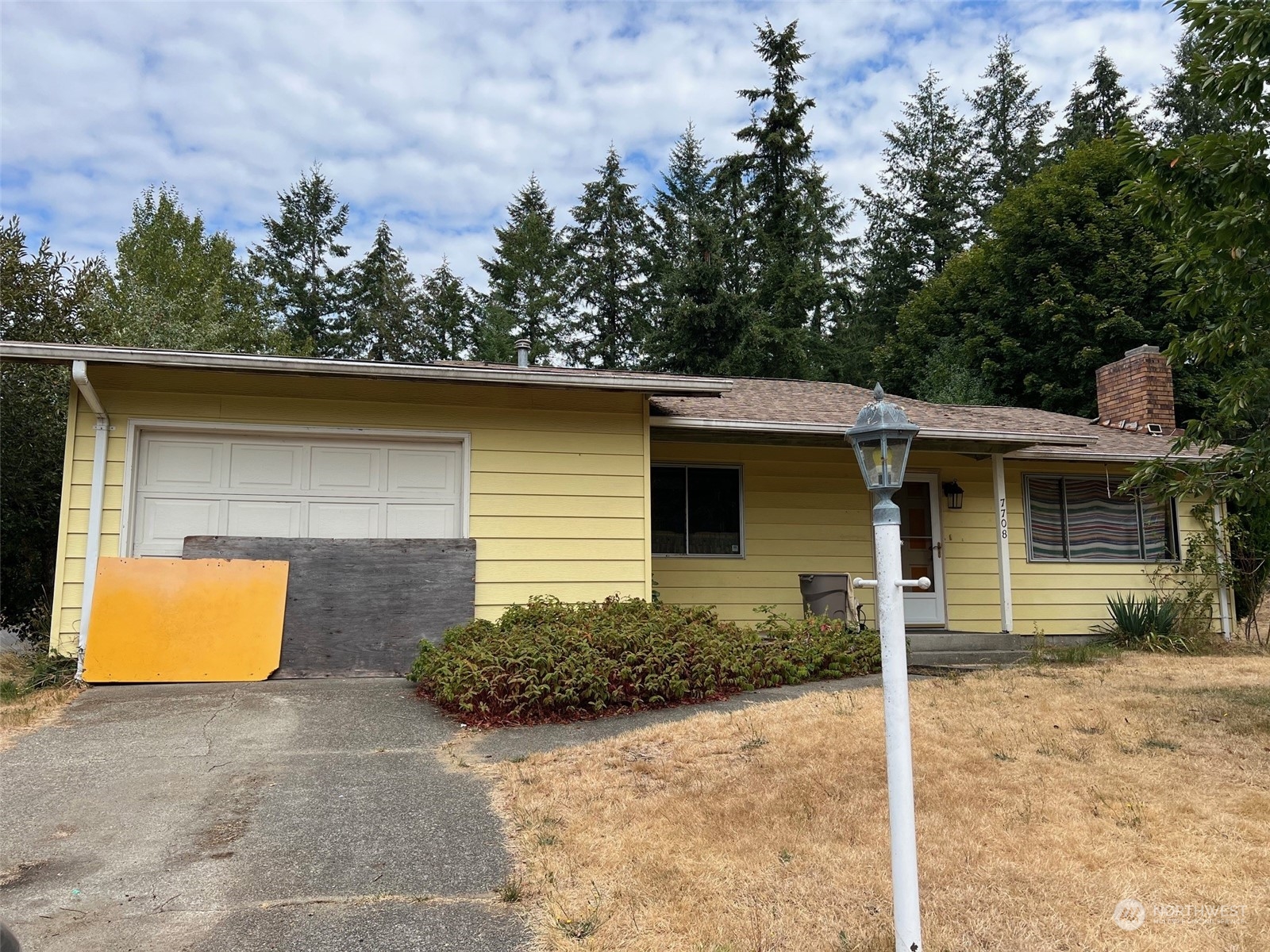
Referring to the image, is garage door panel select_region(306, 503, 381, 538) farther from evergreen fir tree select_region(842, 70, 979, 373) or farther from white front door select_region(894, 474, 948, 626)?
evergreen fir tree select_region(842, 70, 979, 373)

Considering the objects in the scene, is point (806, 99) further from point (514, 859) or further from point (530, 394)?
point (514, 859)

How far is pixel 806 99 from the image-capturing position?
2683 centimetres

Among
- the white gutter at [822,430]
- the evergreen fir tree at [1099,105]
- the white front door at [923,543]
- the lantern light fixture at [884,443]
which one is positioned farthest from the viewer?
the evergreen fir tree at [1099,105]

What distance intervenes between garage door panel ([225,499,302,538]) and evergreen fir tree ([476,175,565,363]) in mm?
19651

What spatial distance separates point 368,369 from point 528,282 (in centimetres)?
2251

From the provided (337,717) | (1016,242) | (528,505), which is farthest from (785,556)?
(1016,242)

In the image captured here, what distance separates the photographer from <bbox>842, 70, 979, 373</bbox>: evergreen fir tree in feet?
97.8

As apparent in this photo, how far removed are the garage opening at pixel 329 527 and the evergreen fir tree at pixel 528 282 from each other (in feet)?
63.6

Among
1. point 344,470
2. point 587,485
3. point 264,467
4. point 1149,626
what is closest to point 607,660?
point 587,485

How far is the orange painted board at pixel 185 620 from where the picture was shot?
7180 millimetres

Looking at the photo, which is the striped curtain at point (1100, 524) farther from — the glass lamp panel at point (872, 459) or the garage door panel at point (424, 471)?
the glass lamp panel at point (872, 459)

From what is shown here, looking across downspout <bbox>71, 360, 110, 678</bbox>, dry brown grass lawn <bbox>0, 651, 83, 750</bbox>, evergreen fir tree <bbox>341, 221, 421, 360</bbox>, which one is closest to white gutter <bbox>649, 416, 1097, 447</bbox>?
downspout <bbox>71, 360, 110, 678</bbox>

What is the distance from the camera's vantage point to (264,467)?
7988mm

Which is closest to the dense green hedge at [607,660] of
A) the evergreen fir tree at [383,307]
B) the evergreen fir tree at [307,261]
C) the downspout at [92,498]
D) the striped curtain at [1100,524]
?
the downspout at [92,498]
